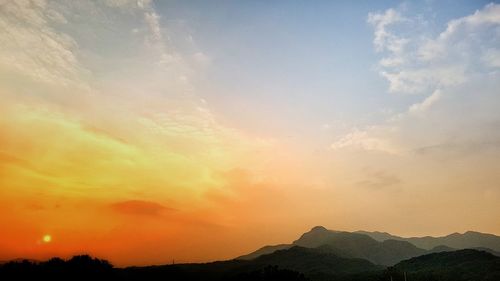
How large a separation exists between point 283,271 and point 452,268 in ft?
250

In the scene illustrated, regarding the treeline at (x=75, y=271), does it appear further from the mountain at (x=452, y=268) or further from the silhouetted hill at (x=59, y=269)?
the mountain at (x=452, y=268)

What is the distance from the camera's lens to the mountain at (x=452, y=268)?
375 ft

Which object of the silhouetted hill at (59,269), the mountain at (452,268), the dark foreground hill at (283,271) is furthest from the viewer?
the mountain at (452,268)

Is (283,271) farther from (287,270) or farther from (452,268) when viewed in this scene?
(452,268)

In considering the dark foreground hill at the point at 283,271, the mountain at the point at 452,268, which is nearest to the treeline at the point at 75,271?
the dark foreground hill at the point at 283,271

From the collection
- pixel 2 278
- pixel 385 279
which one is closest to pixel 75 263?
pixel 2 278

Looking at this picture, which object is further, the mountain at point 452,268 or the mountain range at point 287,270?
the mountain at point 452,268

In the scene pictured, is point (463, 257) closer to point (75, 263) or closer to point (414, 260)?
point (414, 260)

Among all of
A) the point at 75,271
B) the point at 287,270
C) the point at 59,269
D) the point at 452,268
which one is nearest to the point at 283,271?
the point at 287,270

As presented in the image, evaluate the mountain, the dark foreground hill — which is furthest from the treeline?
the mountain

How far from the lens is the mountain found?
114 meters

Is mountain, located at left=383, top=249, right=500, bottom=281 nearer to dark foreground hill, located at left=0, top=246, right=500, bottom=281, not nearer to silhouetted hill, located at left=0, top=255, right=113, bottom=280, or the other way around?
dark foreground hill, located at left=0, top=246, right=500, bottom=281

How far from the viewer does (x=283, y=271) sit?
88.9 m

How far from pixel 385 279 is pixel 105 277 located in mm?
91786
